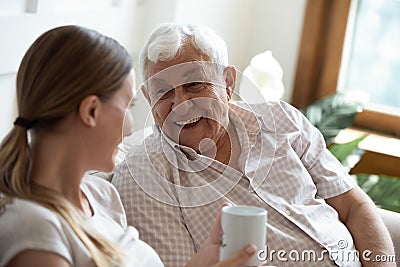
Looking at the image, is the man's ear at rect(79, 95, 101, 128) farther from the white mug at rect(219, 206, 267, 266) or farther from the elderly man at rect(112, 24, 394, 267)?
the elderly man at rect(112, 24, 394, 267)

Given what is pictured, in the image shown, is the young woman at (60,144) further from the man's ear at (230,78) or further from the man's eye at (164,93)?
the man's ear at (230,78)

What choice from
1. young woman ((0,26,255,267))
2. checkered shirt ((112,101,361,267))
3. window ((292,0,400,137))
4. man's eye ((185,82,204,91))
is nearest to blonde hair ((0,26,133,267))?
young woman ((0,26,255,267))

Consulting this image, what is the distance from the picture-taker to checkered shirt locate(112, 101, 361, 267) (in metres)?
1.63

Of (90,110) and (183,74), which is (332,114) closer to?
(183,74)

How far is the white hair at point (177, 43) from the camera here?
1.70 meters

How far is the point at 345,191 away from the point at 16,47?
2.89ft

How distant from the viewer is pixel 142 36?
2.46m

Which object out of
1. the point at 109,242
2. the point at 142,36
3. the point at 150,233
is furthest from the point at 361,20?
the point at 109,242

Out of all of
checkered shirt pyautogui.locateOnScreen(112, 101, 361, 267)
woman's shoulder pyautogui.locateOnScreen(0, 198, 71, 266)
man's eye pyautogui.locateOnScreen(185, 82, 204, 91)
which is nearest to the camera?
woman's shoulder pyautogui.locateOnScreen(0, 198, 71, 266)

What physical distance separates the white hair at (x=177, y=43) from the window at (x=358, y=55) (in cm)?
133

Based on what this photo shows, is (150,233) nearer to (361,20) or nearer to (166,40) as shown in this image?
(166,40)

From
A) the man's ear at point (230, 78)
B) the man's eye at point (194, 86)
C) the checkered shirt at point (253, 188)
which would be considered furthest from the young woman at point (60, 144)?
the man's ear at point (230, 78)

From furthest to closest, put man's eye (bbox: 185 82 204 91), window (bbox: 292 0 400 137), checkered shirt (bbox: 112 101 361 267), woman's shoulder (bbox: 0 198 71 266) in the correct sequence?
window (bbox: 292 0 400 137) → man's eye (bbox: 185 82 204 91) → checkered shirt (bbox: 112 101 361 267) → woman's shoulder (bbox: 0 198 71 266)

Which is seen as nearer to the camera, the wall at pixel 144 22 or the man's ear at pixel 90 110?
the man's ear at pixel 90 110
